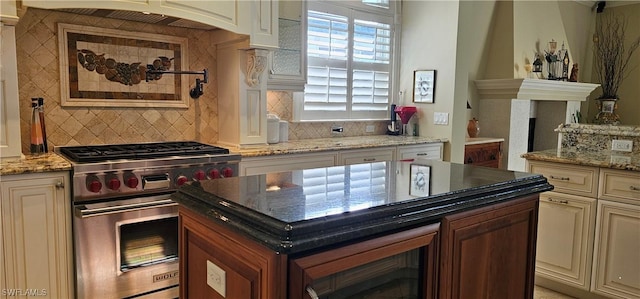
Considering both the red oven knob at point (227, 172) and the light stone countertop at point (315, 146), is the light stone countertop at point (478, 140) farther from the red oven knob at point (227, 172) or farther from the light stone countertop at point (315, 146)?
the red oven knob at point (227, 172)

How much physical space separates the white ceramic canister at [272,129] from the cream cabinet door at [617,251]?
7.85 feet

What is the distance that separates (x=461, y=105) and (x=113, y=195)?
349 centimetres

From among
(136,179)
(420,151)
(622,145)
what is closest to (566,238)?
(622,145)

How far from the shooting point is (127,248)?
2705 mm

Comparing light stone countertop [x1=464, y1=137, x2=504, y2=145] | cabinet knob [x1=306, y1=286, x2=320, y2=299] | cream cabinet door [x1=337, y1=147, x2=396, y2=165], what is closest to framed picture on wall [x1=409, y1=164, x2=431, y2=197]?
cabinet knob [x1=306, y1=286, x2=320, y2=299]

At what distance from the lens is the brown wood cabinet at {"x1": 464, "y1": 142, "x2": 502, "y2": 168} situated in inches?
202

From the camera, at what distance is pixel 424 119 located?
16.2 ft

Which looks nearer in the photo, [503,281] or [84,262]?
[503,281]

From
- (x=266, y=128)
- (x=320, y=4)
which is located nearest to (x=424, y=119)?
(x=320, y=4)

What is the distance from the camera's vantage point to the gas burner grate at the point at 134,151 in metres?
2.64

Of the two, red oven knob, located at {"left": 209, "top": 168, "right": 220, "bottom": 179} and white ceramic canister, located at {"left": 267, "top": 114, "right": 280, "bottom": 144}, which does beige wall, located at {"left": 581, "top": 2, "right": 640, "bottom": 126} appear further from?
red oven knob, located at {"left": 209, "top": 168, "right": 220, "bottom": 179}

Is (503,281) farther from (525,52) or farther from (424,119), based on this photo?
(525,52)

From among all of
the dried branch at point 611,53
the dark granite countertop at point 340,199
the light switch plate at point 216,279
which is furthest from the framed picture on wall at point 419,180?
the dried branch at point 611,53

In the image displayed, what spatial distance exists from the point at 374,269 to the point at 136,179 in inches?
70.2
